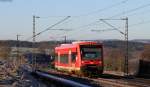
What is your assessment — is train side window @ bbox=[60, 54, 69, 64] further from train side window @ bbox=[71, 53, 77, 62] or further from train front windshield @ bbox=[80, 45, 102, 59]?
train front windshield @ bbox=[80, 45, 102, 59]

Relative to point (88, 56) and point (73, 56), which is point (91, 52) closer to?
point (88, 56)

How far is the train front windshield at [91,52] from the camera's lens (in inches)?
1876

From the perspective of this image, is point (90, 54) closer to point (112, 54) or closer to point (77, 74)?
point (77, 74)

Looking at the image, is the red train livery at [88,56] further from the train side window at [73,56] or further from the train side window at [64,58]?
the train side window at [64,58]

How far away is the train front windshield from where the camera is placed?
47656 mm

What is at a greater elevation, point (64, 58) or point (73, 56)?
point (73, 56)

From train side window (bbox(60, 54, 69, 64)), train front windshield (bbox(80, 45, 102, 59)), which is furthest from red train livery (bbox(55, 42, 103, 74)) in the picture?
train side window (bbox(60, 54, 69, 64))

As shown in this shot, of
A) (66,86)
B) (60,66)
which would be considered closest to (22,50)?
(60,66)

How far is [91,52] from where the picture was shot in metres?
47.9

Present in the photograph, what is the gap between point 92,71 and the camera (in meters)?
47.9

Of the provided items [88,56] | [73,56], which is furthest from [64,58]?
[88,56]

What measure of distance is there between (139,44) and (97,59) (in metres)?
63.0

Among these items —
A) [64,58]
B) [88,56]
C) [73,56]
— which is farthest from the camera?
[64,58]

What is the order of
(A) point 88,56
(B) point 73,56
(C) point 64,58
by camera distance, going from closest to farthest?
1. (A) point 88,56
2. (B) point 73,56
3. (C) point 64,58
